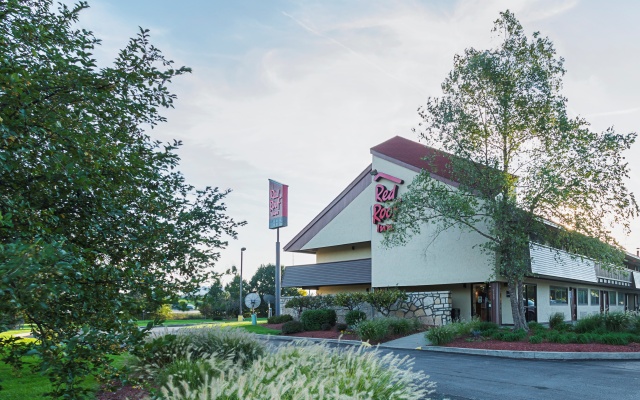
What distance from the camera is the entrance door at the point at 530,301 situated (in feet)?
93.4

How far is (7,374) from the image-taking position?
1025cm

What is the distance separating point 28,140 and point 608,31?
13.5m

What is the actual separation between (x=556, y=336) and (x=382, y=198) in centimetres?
1274

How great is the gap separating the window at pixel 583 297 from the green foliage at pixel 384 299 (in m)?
17.7

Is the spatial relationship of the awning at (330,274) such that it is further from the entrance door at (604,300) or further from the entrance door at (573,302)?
the entrance door at (604,300)

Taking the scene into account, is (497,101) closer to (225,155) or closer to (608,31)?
(608,31)

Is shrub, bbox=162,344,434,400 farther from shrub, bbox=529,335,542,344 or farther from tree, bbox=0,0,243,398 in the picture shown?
shrub, bbox=529,335,542,344

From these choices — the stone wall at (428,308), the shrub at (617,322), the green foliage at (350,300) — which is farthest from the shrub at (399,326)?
the shrub at (617,322)

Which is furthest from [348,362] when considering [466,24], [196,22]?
[466,24]

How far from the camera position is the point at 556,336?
61.6 ft

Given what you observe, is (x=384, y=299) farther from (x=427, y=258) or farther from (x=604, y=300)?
(x=604, y=300)

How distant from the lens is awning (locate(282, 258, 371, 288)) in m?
30.8

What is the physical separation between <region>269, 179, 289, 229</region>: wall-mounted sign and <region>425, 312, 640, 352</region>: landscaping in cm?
1587

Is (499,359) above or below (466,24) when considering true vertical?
below
